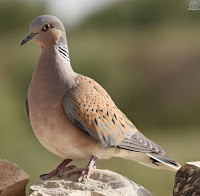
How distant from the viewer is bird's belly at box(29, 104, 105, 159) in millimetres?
3838

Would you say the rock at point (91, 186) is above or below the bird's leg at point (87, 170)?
below

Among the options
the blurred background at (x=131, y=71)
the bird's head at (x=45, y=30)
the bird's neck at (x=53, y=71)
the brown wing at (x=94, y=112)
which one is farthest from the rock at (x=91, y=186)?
the blurred background at (x=131, y=71)

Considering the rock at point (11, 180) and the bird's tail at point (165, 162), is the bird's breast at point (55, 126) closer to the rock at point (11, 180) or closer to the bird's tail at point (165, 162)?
the rock at point (11, 180)

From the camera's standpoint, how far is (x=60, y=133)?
3.83 meters

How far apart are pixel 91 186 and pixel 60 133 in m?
0.52

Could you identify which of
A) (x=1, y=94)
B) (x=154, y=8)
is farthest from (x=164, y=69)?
(x=1, y=94)

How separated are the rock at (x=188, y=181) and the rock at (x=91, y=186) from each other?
39 centimetres

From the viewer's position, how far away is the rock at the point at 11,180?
160 inches

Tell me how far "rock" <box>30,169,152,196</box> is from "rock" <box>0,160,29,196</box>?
0.71 feet

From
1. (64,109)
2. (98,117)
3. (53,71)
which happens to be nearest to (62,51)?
(53,71)

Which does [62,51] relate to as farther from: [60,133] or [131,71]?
[131,71]

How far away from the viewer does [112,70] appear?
46.6 feet

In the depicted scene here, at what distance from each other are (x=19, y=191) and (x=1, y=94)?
882 cm

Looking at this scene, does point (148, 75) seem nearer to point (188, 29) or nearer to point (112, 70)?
point (112, 70)
